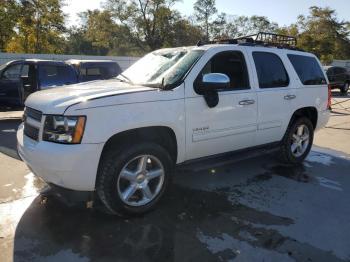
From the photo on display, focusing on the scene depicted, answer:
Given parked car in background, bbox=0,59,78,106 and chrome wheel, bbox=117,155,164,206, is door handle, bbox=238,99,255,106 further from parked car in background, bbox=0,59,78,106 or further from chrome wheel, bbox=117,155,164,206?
parked car in background, bbox=0,59,78,106

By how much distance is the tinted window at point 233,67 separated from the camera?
4902mm

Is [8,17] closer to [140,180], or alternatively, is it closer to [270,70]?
[270,70]

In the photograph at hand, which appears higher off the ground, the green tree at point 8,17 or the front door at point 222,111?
the green tree at point 8,17

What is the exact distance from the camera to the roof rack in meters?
5.53

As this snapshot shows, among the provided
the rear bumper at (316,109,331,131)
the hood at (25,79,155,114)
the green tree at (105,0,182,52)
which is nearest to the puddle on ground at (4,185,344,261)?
the hood at (25,79,155,114)

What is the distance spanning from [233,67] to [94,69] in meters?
8.17

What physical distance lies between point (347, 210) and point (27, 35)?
36.6 m

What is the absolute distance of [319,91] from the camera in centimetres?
645

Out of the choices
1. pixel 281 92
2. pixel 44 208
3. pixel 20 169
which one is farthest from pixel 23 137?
pixel 281 92

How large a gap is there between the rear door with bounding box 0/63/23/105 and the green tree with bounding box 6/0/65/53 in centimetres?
2474

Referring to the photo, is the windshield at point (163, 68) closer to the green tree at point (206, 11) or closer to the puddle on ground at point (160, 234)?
the puddle on ground at point (160, 234)

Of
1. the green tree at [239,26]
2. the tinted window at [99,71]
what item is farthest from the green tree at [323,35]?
the tinted window at [99,71]

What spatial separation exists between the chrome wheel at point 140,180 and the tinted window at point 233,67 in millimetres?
1419

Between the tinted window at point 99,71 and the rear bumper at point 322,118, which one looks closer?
the rear bumper at point 322,118
